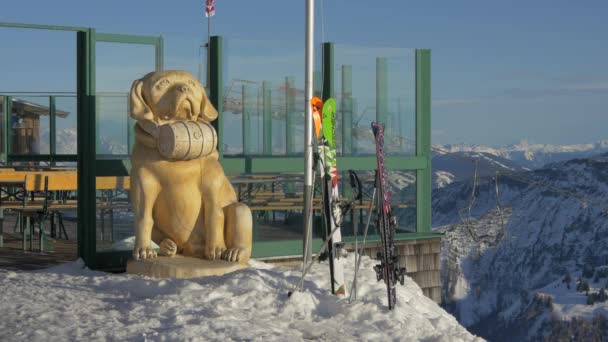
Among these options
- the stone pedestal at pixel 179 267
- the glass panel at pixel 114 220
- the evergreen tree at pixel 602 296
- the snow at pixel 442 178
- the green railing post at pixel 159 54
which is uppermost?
the green railing post at pixel 159 54

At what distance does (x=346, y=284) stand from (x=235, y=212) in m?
1.22

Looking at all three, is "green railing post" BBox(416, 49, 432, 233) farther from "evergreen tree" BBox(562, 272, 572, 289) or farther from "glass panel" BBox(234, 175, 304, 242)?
"evergreen tree" BBox(562, 272, 572, 289)

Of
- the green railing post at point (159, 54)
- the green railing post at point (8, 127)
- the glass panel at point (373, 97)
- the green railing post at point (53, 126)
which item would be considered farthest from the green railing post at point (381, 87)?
the green railing post at point (8, 127)

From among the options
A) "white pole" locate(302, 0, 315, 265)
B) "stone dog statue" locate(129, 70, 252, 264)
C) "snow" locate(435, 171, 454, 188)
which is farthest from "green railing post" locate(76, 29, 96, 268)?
"snow" locate(435, 171, 454, 188)

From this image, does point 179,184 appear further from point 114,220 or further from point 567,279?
point 567,279

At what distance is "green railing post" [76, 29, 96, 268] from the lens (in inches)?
385

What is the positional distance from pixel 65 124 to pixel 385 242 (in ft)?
19.6

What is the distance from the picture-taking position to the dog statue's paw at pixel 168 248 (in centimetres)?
896

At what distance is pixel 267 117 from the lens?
10.9 m

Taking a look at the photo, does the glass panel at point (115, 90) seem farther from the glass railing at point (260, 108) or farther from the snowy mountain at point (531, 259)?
the snowy mountain at point (531, 259)

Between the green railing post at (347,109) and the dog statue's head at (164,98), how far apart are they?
2.62m

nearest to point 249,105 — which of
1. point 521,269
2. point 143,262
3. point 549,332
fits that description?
point 143,262

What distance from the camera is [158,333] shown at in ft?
21.6

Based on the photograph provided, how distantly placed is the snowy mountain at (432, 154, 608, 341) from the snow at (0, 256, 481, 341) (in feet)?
139
